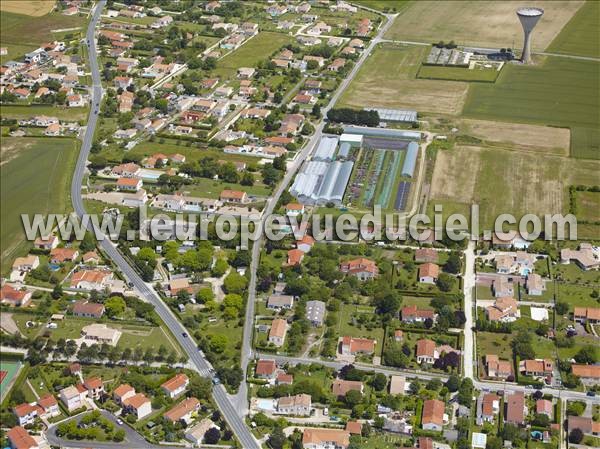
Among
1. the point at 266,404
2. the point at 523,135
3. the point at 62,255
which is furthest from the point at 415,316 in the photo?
the point at 523,135

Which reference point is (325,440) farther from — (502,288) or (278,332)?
(502,288)

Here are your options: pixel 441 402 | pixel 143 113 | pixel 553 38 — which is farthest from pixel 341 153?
pixel 553 38

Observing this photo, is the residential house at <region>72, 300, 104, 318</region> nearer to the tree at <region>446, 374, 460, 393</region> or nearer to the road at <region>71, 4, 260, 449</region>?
the road at <region>71, 4, 260, 449</region>

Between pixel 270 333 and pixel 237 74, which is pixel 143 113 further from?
pixel 270 333

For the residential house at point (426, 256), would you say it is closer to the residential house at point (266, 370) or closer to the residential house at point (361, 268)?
the residential house at point (361, 268)

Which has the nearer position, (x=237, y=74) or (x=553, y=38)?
(x=237, y=74)

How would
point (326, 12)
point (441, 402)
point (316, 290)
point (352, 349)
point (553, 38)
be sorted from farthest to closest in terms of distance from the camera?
point (326, 12), point (553, 38), point (316, 290), point (352, 349), point (441, 402)
